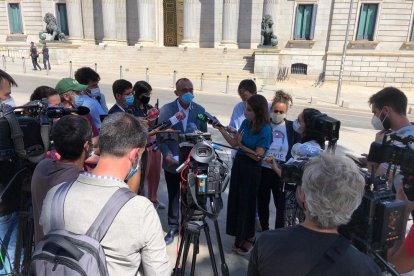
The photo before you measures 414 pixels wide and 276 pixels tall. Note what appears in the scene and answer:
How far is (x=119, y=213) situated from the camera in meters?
1.54

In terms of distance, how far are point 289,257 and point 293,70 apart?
82.2ft

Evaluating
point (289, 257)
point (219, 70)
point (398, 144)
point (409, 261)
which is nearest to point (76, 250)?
point (289, 257)

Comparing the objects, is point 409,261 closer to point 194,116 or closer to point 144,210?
point 144,210

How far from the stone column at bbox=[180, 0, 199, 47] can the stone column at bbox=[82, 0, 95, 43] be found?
917 cm

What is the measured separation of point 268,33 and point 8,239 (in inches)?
833

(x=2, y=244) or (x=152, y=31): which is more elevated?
(x=152, y=31)

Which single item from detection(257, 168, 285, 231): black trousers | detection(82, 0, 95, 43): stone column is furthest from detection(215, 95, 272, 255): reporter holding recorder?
detection(82, 0, 95, 43): stone column

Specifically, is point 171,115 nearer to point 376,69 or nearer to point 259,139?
Result: point 259,139

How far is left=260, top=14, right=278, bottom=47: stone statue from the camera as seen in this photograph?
21266 millimetres

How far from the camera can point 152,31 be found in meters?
27.9

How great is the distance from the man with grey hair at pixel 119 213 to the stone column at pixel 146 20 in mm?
27074

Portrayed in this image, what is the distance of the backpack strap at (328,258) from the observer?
1401mm

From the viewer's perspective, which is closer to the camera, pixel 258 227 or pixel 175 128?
pixel 175 128

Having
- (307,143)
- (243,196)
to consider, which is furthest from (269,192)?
(307,143)
